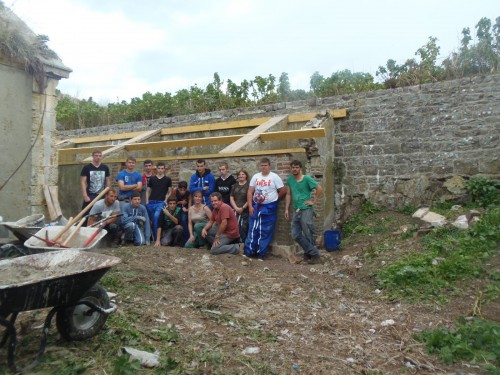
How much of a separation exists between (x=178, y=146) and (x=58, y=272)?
6599 millimetres

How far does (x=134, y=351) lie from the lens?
3.92 m

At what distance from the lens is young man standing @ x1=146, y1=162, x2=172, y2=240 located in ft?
29.3

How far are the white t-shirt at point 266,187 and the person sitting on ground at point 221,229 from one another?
1.91ft

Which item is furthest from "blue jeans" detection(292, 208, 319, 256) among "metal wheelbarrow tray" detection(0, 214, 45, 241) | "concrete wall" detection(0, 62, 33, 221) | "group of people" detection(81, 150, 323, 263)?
"concrete wall" detection(0, 62, 33, 221)

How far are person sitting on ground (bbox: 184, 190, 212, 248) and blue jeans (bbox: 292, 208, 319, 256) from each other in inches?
65.5

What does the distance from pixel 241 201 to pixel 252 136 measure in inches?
66.7

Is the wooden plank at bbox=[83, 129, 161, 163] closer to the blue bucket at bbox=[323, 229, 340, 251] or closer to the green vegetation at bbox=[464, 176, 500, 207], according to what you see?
the blue bucket at bbox=[323, 229, 340, 251]

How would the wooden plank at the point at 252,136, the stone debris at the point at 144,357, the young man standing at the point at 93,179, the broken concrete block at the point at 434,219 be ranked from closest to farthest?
the stone debris at the point at 144,357 < the broken concrete block at the point at 434,219 < the young man standing at the point at 93,179 < the wooden plank at the point at 252,136

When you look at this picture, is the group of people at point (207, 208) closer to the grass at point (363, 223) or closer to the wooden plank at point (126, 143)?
the grass at point (363, 223)

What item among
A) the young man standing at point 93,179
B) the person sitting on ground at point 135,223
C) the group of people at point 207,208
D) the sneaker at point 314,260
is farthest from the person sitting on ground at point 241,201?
the young man standing at point 93,179

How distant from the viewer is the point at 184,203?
8844mm

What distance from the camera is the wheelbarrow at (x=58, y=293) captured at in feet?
11.5

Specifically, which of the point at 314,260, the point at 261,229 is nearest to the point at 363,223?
the point at 314,260

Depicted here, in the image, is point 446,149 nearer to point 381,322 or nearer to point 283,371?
point 381,322
